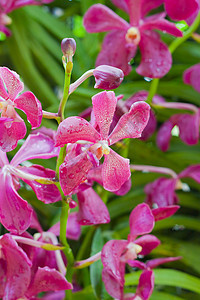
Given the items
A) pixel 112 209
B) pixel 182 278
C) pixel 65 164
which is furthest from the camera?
pixel 112 209

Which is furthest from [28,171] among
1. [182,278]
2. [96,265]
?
[182,278]

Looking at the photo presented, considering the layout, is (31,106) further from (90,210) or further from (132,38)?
(132,38)

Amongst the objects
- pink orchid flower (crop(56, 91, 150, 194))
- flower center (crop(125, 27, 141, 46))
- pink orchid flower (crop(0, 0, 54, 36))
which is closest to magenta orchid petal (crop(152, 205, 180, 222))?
pink orchid flower (crop(56, 91, 150, 194))

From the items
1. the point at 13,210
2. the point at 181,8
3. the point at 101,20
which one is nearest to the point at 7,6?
the point at 101,20

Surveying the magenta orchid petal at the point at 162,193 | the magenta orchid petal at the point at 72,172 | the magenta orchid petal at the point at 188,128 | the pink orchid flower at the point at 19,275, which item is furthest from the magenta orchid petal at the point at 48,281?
the magenta orchid petal at the point at 188,128

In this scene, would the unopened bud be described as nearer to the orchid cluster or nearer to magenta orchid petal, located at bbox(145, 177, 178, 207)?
the orchid cluster

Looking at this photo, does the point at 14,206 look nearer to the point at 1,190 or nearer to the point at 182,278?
the point at 1,190
